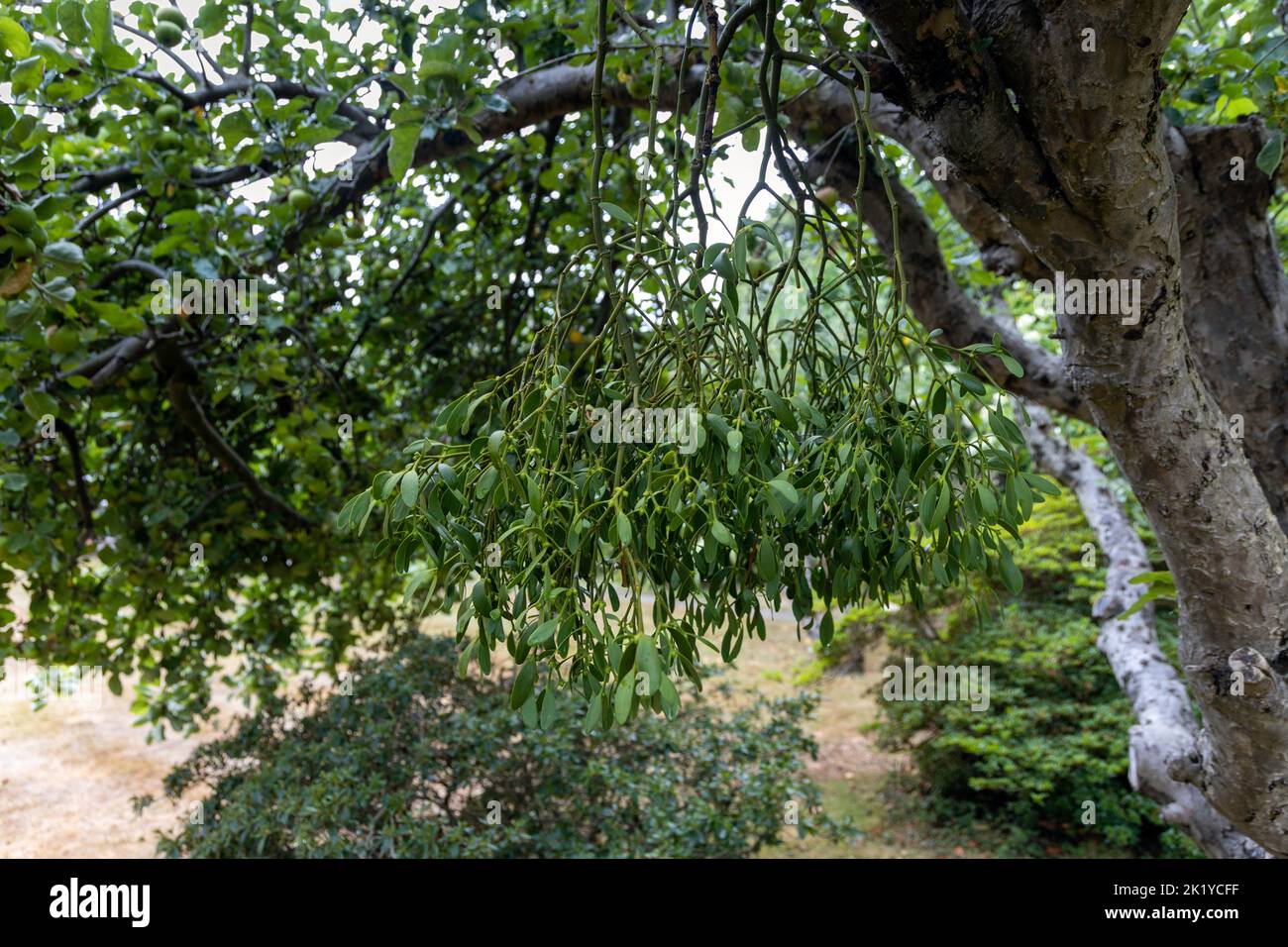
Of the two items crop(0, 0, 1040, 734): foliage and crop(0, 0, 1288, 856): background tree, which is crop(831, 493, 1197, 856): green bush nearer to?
crop(0, 0, 1288, 856): background tree

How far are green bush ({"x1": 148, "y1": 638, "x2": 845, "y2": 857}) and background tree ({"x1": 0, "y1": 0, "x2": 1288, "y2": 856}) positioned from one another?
0.39 meters

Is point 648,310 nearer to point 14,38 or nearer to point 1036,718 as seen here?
point 14,38

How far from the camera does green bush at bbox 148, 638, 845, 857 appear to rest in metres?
2.68

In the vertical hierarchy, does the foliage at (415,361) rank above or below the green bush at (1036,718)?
above

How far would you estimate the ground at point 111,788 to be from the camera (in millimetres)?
3787

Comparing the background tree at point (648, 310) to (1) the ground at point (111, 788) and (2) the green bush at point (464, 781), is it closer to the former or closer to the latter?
(2) the green bush at point (464, 781)

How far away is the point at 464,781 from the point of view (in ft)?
9.80

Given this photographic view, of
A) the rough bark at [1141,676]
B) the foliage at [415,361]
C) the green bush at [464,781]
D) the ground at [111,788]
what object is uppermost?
the foliage at [415,361]

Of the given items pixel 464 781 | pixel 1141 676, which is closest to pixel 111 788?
pixel 464 781

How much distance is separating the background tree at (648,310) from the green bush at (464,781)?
1.28 feet

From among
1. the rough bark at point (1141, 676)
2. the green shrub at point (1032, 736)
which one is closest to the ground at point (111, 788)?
the green shrub at point (1032, 736)

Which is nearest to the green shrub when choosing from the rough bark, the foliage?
the rough bark

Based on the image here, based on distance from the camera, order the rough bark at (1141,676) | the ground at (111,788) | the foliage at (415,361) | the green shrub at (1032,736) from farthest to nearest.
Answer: the green shrub at (1032,736)
the ground at (111,788)
the rough bark at (1141,676)
the foliage at (415,361)

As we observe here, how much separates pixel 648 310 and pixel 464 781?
1.81 meters
